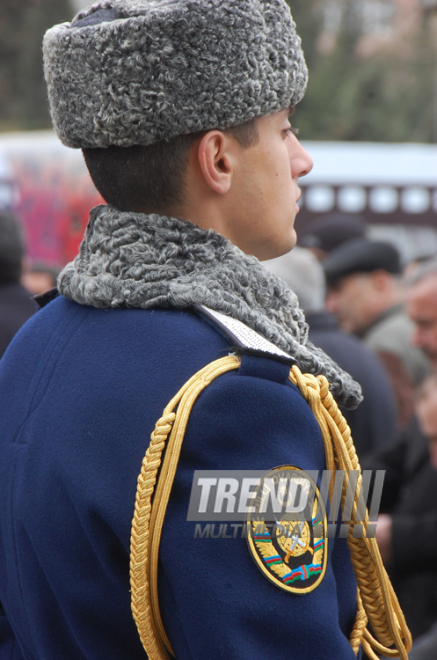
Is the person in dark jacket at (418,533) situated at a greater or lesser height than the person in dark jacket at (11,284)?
lesser

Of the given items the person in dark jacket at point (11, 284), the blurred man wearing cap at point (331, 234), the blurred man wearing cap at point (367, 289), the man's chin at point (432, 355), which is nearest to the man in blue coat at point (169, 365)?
the person in dark jacket at point (11, 284)

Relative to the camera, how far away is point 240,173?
4.07 ft

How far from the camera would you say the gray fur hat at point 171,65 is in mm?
1149

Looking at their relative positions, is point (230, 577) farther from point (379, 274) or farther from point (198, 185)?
point (379, 274)

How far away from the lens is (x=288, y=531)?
3.49 ft

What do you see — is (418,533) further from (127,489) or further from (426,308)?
(127,489)

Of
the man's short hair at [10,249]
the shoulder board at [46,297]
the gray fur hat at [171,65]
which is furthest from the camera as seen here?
the man's short hair at [10,249]

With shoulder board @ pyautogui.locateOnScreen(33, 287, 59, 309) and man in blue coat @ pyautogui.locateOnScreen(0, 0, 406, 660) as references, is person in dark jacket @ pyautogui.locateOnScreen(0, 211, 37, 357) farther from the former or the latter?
man in blue coat @ pyautogui.locateOnScreen(0, 0, 406, 660)

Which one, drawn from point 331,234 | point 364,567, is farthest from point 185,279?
point 331,234

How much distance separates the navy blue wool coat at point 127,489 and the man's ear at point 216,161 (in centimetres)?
21

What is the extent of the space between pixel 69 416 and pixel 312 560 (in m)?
0.39

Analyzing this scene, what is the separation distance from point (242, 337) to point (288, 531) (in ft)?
0.86

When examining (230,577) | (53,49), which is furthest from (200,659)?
(53,49)

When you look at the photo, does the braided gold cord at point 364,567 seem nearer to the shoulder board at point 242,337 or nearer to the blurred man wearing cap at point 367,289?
the shoulder board at point 242,337
